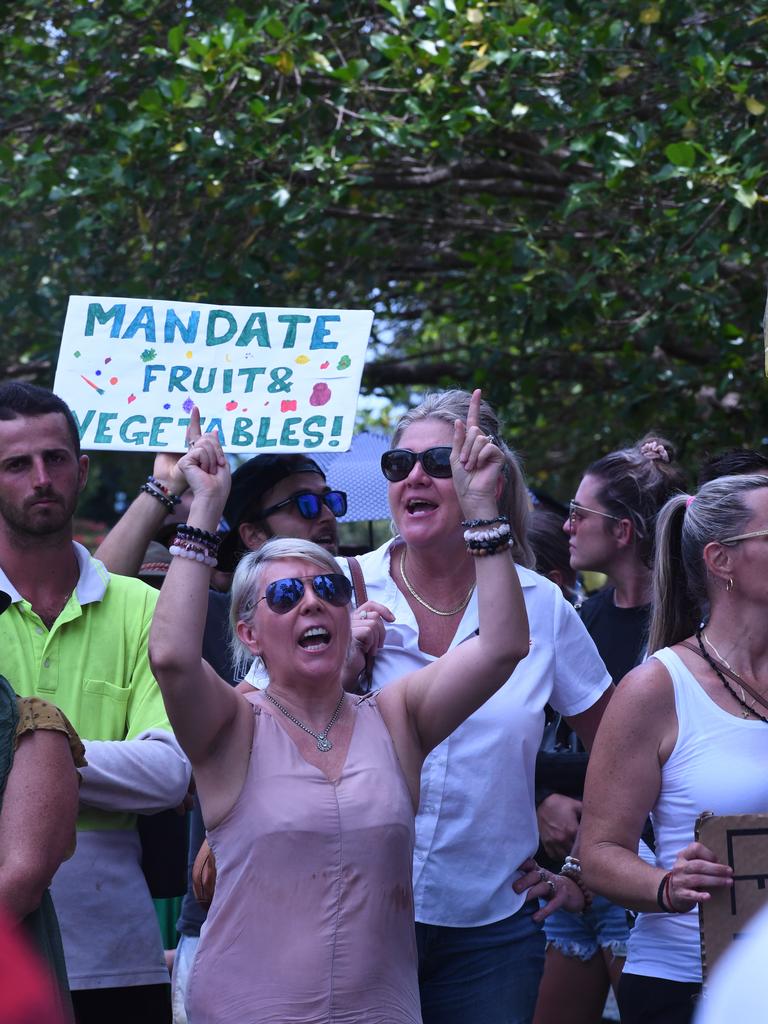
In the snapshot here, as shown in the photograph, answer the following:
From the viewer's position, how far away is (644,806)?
9.94 feet

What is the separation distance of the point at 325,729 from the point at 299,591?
28cm

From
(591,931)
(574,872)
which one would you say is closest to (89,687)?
(574,872)

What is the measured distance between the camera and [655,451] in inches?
192

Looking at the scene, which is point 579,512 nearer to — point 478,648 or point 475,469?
point 475,469

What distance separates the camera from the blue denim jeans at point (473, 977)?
3178mm

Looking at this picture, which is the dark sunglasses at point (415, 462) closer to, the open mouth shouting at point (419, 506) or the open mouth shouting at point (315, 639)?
the open mouth shouting at point (419, 506)

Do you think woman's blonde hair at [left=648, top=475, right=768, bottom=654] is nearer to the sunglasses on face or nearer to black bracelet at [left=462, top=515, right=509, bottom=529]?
black bracelet at [left=462, top=515, right=509, bottom=529]

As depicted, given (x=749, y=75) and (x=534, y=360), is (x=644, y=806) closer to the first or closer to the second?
(x=749, y=75)

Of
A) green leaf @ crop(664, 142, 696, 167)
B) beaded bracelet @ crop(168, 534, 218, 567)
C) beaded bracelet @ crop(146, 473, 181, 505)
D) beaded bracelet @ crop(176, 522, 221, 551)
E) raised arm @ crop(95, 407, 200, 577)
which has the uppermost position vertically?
green leaf @ crop(664, 142, 696, 167)

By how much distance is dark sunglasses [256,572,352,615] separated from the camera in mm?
2939

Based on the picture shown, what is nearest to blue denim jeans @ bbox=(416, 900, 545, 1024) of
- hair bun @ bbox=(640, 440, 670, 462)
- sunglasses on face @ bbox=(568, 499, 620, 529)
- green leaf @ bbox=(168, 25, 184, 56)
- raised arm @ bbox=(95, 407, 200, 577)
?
raised arm @ bbox=(95, 407, 200, 577)

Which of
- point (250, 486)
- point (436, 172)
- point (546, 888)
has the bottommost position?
point (546, 888)

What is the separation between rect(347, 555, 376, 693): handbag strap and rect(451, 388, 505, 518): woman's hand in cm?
50

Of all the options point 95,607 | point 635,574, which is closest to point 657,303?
point 635,574
